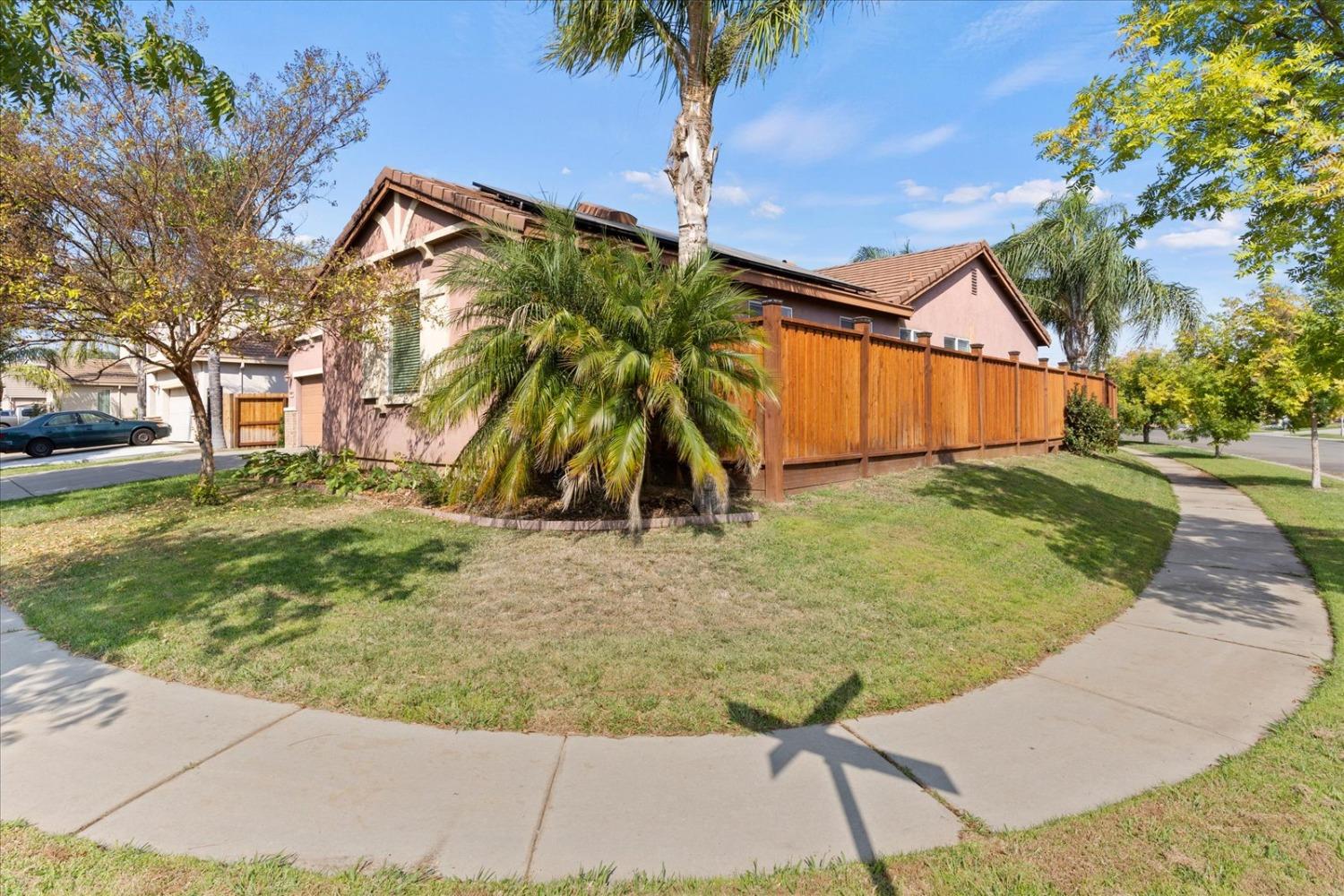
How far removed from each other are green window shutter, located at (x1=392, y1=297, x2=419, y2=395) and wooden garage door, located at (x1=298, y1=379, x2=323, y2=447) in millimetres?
6280

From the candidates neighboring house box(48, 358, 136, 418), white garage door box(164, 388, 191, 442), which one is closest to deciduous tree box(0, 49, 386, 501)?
white garage door box(164, 388, 191, 442)

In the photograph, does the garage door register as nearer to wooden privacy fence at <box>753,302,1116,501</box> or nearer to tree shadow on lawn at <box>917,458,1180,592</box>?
wooden privacy fence at <box>753,302,1116,501</box>

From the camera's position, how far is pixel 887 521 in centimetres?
750

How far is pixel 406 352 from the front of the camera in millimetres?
10938

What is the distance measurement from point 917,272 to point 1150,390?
21.8 feet

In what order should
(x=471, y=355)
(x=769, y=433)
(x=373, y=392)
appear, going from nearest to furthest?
1. (x=471, y=355)
2. (x=769, y=433)
3. (x=373, y=392)

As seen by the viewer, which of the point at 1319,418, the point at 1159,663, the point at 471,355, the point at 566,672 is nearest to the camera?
the point at 566,672

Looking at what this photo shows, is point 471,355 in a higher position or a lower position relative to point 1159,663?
higher

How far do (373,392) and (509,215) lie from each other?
16.2 ft

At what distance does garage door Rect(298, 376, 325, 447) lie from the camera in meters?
16.3

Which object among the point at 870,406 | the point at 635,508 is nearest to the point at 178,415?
the point at 635,508

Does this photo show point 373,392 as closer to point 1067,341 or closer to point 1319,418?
point 1319,418

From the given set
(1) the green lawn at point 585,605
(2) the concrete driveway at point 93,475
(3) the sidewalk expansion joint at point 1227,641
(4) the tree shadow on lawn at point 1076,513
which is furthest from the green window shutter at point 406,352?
(3) the sidewalk expansion joint at point 1227,641

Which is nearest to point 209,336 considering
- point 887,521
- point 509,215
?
point 509,215
